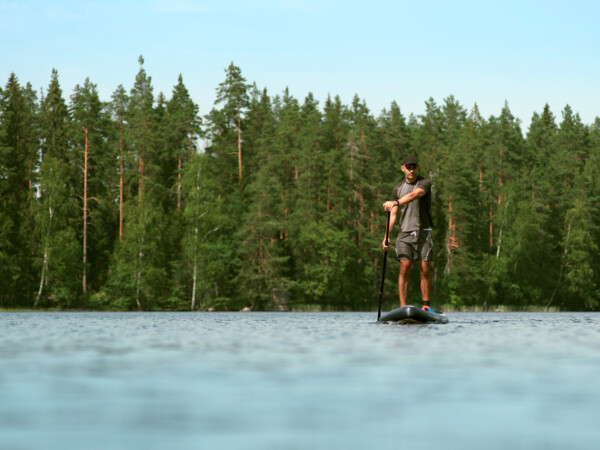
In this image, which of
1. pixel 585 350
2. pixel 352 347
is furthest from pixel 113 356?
pixel 585 350

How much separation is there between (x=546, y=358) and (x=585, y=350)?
1.29m

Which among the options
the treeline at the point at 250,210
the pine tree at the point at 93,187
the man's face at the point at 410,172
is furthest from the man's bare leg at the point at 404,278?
the pine tree at the point at 93,187

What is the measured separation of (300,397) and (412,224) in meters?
11.1

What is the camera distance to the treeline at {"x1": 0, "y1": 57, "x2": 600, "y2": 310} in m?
61.3

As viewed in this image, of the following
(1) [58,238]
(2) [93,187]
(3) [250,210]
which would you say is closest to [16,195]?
(2) [93,187]

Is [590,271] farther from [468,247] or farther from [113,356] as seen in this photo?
[113,356]

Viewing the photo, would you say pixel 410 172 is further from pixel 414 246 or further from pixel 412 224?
pixel 414 246

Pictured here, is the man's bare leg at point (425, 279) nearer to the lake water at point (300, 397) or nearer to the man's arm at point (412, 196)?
the man's arm at point (412, 196)

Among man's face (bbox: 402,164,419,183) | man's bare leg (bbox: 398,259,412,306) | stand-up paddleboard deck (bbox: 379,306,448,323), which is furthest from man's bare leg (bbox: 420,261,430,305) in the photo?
man's face (bbox: 402,164,419,183)

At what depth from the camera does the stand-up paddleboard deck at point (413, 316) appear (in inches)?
582

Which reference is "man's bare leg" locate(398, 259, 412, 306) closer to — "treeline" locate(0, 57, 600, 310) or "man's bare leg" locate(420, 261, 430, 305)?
"man's bare leg" locate(420, 261, 430, 305)

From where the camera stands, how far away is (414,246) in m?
15.6

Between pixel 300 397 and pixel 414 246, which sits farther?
pixel 414 246

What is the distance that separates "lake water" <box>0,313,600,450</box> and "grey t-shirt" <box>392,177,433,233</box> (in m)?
7.14
